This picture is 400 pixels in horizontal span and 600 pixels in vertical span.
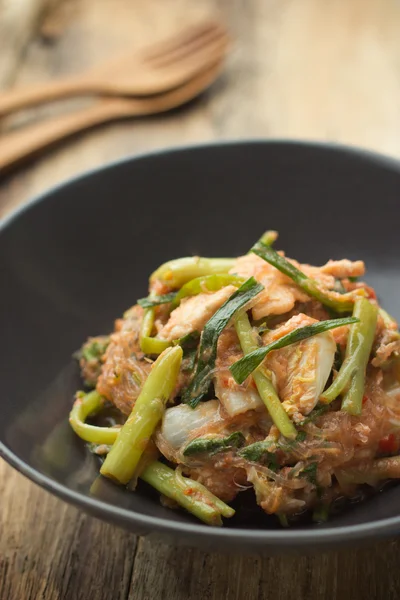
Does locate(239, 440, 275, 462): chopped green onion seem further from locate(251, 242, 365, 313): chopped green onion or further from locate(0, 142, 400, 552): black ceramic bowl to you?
locate(0, 142, 400, 552): black ceramic bowl

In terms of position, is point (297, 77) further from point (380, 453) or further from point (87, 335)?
point (380, 453)

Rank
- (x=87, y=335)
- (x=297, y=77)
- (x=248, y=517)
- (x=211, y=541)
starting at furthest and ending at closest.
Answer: (x=297, y=77) < (x=87, y=335) < (x=248, y=517) < (x=211, y=541)

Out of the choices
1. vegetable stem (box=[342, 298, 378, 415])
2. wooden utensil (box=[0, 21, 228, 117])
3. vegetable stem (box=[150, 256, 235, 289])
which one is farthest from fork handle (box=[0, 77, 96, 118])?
vegetable stem (box=[342, 298, 378, 415])

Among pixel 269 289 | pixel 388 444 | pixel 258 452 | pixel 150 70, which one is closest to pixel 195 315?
pixel 269 289

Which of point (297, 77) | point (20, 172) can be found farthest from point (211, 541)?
point (297, 77)

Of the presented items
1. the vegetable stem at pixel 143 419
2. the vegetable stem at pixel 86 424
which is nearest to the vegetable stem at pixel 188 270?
the vegetable stem at pixel 143 419

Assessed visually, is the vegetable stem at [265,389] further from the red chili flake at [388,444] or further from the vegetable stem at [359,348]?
the red chili flake at [388,444]
